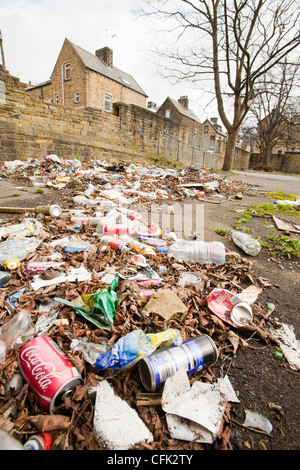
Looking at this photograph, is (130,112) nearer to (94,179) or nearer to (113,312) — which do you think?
(94,179)

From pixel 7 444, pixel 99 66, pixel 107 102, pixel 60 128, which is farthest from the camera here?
pixel 107 102

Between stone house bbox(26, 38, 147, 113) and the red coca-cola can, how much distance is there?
19.3 meters

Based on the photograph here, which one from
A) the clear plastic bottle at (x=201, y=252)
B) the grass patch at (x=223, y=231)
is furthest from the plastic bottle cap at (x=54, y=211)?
the grass patch at (x=223, y=231)

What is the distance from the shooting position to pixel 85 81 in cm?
1688

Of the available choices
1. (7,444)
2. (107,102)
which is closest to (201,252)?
(7,444)

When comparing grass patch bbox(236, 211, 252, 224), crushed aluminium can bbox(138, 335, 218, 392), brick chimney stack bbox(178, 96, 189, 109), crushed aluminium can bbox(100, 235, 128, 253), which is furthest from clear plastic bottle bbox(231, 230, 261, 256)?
brick chimney stack bbox(178, 96, 189, 109)

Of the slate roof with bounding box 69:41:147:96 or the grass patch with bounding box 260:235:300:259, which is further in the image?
the slate roof with bounding box 69:41:147:96

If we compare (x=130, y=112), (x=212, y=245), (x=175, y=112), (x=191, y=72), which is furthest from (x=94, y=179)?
(x=175, y=112)

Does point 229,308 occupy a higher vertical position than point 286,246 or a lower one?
lower

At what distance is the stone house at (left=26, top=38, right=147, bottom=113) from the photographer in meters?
17.2

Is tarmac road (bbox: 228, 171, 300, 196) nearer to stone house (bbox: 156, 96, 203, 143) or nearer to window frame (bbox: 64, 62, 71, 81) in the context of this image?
window frame (bbox: 64, 62, 71, 81)

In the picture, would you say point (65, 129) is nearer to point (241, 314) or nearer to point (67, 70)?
point (241, 314)

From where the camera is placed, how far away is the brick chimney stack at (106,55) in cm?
2000

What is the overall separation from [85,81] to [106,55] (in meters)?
5.75
